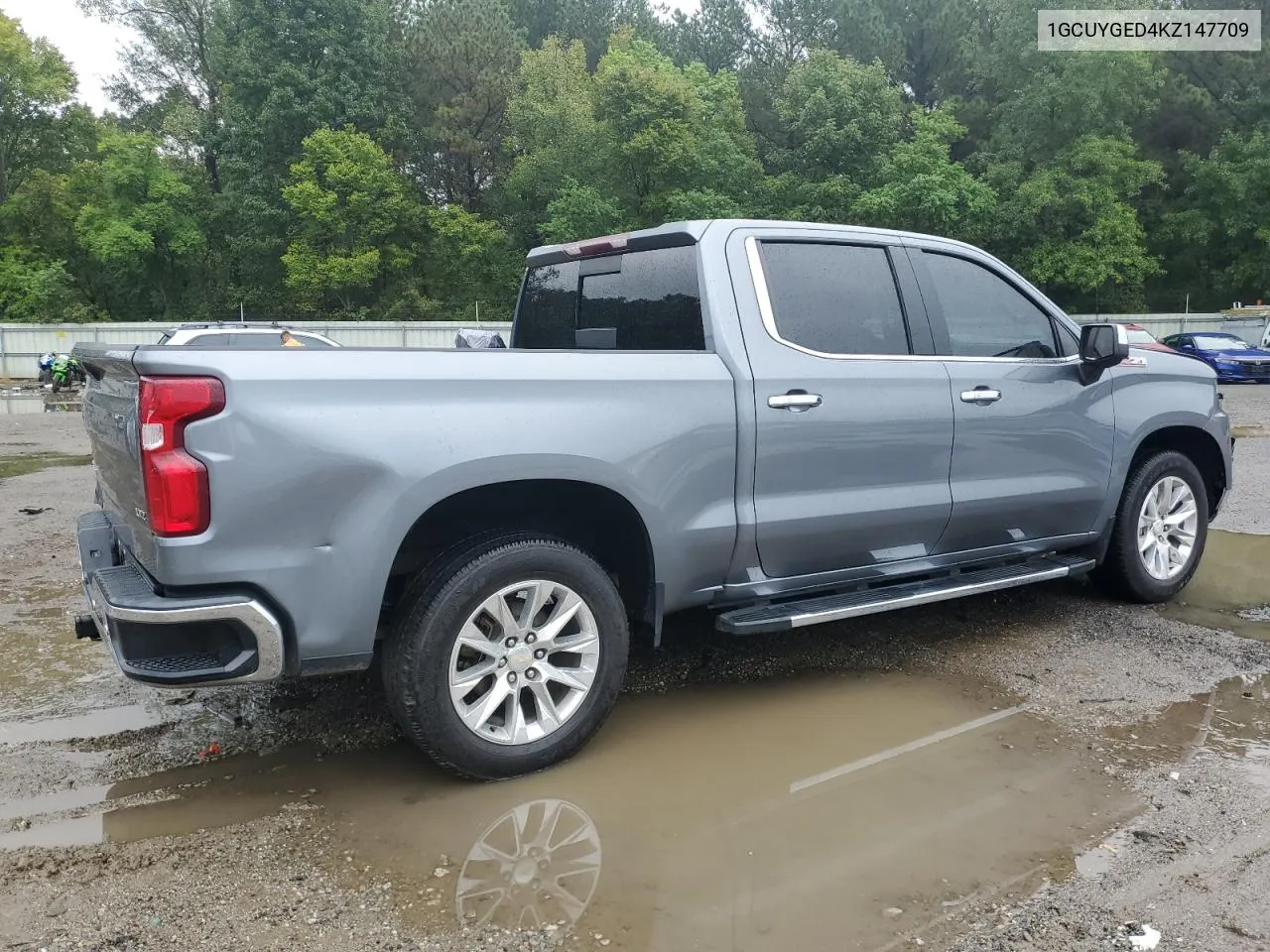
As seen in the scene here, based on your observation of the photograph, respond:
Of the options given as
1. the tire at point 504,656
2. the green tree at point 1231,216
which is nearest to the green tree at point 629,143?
the green tree at point 1231,216

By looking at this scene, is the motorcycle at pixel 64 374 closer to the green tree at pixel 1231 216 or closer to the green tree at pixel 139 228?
the green tree at pixel 139 228

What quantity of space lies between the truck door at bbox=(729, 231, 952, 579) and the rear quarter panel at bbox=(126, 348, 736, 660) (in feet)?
1.24

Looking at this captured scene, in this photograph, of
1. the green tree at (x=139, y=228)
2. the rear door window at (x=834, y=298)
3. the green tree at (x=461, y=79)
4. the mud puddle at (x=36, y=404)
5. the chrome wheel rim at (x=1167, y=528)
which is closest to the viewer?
the rear door window at (x=834, y=298)

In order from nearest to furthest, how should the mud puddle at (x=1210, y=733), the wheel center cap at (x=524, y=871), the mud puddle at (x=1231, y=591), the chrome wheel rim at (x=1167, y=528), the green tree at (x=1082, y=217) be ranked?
the wheel center cap at (x=524, y=871) → the mud puddle at (x=1210, y=733) → the mud puddle at (x=1231, y=591) → the chrome wheel rim at (x=1167, y=528) → the green tree at (x=1082, y=217)

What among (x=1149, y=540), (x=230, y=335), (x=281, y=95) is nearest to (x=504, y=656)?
(x=1149, y=540)

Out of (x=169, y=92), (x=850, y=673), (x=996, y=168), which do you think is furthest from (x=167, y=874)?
(x=169, y=92)

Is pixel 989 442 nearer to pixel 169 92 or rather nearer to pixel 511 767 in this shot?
pixel 511 767

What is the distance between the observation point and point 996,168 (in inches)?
1480

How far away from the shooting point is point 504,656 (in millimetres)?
3371

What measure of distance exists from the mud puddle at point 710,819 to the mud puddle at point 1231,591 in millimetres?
1900

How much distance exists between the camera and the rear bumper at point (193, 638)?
2902 mm

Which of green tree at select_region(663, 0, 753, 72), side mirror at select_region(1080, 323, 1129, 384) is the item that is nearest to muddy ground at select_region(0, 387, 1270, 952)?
side mirror at select_region(1080, 323, 1129, 384)

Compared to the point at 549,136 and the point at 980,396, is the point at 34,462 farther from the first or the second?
the point at 549,136

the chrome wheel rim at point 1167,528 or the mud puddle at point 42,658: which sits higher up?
the chrome wheel rim at point 1167,528
